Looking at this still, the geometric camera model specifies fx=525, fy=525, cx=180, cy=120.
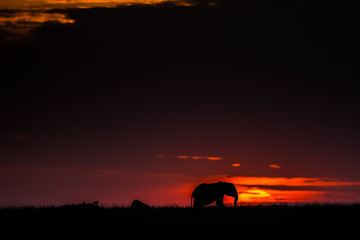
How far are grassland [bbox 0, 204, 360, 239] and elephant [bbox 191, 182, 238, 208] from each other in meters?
3.14

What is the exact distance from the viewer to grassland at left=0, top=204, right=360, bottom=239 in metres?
21.7

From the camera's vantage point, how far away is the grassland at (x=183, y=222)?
21734mm

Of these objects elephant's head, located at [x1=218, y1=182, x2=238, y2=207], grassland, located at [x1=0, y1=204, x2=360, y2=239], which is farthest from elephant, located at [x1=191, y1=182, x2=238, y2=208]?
grassland, located at [x1=0, y1=204, x2=360, y2=239]

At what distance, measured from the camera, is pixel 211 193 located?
104ft

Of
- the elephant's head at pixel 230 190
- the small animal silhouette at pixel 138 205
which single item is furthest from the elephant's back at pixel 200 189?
the small animal silhouette at pixel 138 205

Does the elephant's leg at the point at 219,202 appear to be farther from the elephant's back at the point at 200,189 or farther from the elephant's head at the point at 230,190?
the elephant's back at the point at 200,189

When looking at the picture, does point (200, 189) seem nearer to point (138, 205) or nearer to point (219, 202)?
point (219, 202)

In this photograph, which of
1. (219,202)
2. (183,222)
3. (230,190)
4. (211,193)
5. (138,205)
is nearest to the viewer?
(183,222)

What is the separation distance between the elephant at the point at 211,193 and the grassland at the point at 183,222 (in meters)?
3.14

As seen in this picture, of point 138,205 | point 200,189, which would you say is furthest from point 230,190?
point 138,205

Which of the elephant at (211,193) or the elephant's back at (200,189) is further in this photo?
the elephant's back at (200,189)

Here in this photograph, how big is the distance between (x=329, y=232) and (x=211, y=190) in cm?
1082

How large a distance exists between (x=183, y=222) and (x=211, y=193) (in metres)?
8.40

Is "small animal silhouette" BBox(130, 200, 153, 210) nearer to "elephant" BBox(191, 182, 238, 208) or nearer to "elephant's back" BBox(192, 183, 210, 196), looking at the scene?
"elephant" BBox(191, 182, 238, 208)
